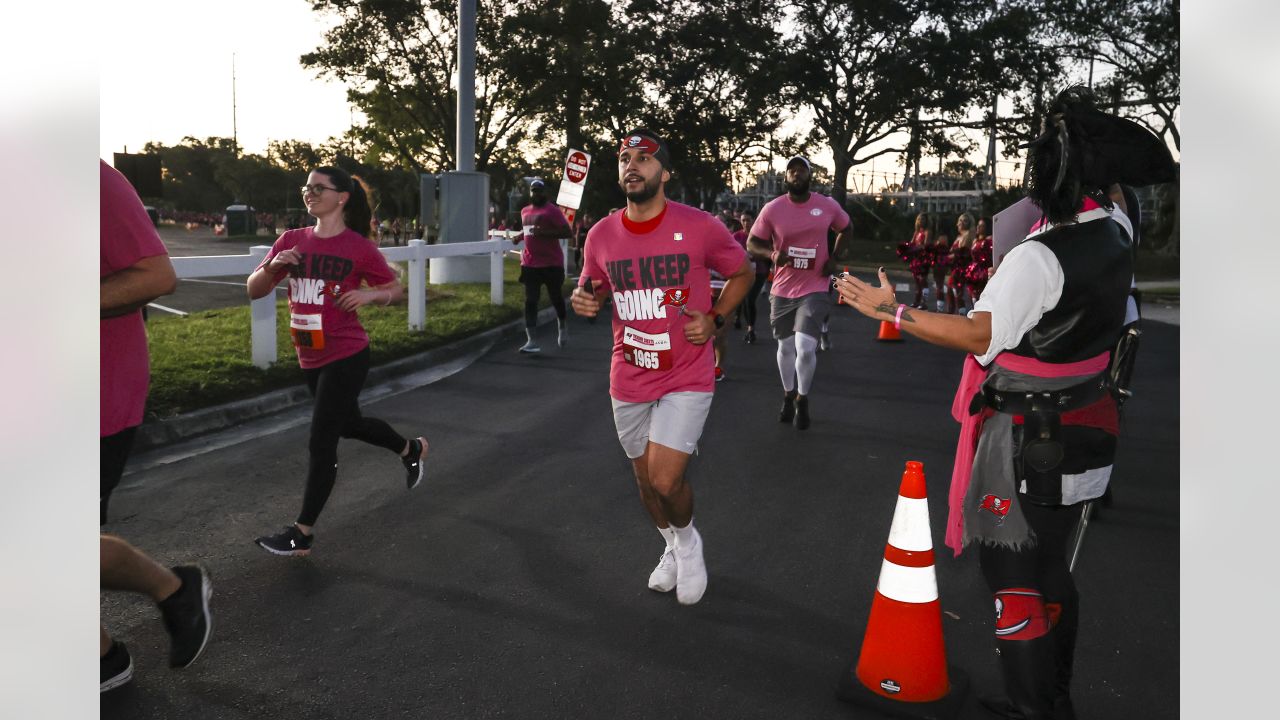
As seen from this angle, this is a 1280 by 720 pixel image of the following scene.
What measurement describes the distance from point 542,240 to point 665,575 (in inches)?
323

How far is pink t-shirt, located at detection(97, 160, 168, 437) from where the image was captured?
3.09 metres

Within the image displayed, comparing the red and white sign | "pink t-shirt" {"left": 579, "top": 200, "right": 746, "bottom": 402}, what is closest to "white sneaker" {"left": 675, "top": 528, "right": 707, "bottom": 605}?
"pink t-shirt" {"left": 579, "top": 200, "right": 746, "bottom": 402}

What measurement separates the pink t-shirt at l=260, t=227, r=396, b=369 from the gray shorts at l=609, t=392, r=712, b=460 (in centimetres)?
142

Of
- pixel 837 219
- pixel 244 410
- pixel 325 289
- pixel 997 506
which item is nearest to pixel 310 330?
→ pixel 325 289

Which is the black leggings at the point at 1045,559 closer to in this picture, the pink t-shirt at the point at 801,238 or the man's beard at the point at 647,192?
the man's beard at the point at 647,192

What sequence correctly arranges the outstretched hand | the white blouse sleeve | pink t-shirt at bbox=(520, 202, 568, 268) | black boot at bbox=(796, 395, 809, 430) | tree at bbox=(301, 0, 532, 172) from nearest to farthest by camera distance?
the white blouse sleeve → the outstretched hand → black boot at bbox=(796, 395, 809, 430) → pink t-shirt at bbox=(520, 202, 568, 268) → tree at bbox=(301, 0, 532, 172)

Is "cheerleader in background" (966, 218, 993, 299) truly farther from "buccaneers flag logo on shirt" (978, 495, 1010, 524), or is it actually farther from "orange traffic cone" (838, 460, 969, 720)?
"buccaneers flag logo on shirt" (978, 495, 1010, 524)

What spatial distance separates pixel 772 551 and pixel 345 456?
10.9 feet

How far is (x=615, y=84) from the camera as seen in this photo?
115 ft

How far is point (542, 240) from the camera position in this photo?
12.4 m

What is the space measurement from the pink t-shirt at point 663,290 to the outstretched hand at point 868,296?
1299 mm

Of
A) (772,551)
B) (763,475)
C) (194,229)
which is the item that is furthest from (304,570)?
(194,229)

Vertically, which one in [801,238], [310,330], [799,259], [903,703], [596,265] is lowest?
[903,703]

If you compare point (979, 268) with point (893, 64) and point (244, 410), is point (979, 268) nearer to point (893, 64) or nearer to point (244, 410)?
point (244, 410)
